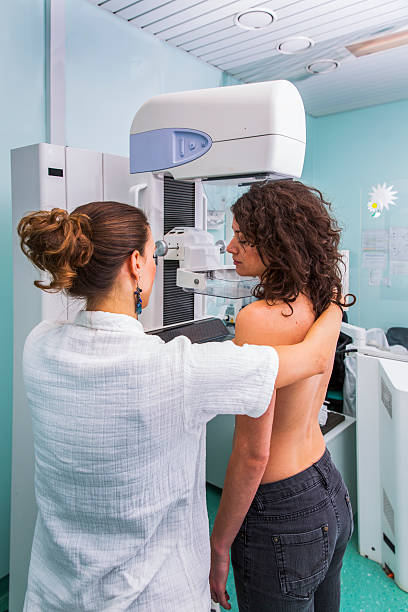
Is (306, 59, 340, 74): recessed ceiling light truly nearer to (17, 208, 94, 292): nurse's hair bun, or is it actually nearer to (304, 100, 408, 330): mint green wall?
(304, 100, 408, 330): mint green wall

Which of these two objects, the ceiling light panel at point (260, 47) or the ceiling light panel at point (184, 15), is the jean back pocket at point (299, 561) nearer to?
the ceiling light panel at point (184, 15)

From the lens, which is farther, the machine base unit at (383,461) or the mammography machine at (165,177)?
the machine base unit at (383,461)

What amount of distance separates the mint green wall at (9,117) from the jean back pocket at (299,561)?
1.31 meters

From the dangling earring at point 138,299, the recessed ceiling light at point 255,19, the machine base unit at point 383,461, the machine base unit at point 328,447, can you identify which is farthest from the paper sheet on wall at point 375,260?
the dangling earring at point 138,299

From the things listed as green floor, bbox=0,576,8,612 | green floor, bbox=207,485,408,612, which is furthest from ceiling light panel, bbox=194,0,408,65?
green floor, bbox=0,576,8,612

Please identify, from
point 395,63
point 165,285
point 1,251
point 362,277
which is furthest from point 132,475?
point 395,63

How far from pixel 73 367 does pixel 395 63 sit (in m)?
2.97

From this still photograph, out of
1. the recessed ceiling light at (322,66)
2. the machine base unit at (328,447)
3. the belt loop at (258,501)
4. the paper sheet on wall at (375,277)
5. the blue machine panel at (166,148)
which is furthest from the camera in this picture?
the recessed ceiling light at (322,66)

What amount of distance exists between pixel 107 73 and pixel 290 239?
1670 millimetres

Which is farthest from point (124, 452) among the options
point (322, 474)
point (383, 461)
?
point (383, 461)

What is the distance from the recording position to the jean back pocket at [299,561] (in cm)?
86

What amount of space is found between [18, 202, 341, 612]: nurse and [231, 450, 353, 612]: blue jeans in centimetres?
14

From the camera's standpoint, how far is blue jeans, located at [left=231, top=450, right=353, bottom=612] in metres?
0.87

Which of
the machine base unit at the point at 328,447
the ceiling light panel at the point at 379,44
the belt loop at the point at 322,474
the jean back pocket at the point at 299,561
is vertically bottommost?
the machine base unit at the point at 328,447
